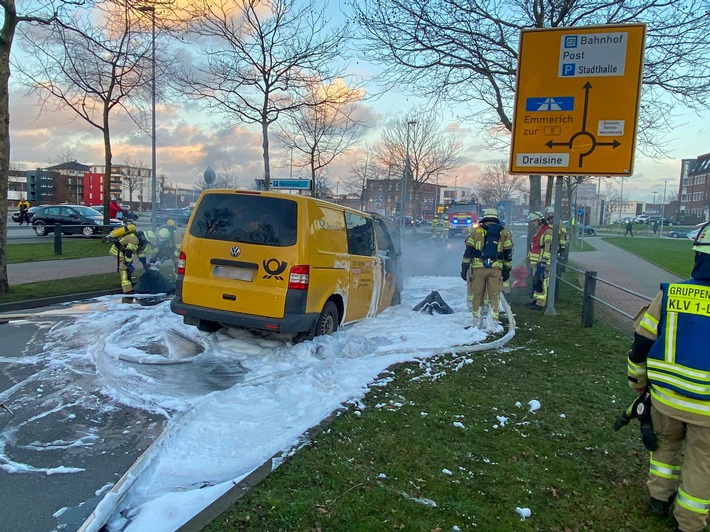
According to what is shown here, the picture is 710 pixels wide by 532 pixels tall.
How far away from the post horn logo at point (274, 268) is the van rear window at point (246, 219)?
21 cm

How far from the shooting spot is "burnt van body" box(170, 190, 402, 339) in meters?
5.55

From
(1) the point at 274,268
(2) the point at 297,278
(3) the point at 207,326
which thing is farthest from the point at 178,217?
(2) the point at 297,278

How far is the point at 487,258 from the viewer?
7.72 meters

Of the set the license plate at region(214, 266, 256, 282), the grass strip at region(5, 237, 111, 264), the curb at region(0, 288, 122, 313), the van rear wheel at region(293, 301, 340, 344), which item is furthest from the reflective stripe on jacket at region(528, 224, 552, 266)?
the grass strip at region(5, 237, 111, 264)

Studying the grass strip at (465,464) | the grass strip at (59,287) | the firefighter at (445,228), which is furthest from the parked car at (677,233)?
the grass strip at (465,464)

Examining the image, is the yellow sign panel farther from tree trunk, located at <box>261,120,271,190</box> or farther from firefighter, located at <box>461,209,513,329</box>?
tree trunk, located at <box>261,120,271,190</box>

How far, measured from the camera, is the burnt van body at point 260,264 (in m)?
5.55

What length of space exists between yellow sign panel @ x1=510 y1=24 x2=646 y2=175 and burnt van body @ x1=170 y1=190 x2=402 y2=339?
4.30 meters

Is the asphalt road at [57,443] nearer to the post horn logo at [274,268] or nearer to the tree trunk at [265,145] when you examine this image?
the post horn logo at [274,268]

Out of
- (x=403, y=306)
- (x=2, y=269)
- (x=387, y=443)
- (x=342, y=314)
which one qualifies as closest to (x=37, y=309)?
(x=2, y=269)

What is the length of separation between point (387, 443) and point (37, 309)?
7282 millimetres

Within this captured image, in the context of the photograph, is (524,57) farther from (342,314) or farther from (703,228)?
(703,228)

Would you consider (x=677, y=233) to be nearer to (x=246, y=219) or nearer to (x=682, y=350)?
(x=246, y=219)

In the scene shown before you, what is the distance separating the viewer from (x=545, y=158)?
852 centimetres
